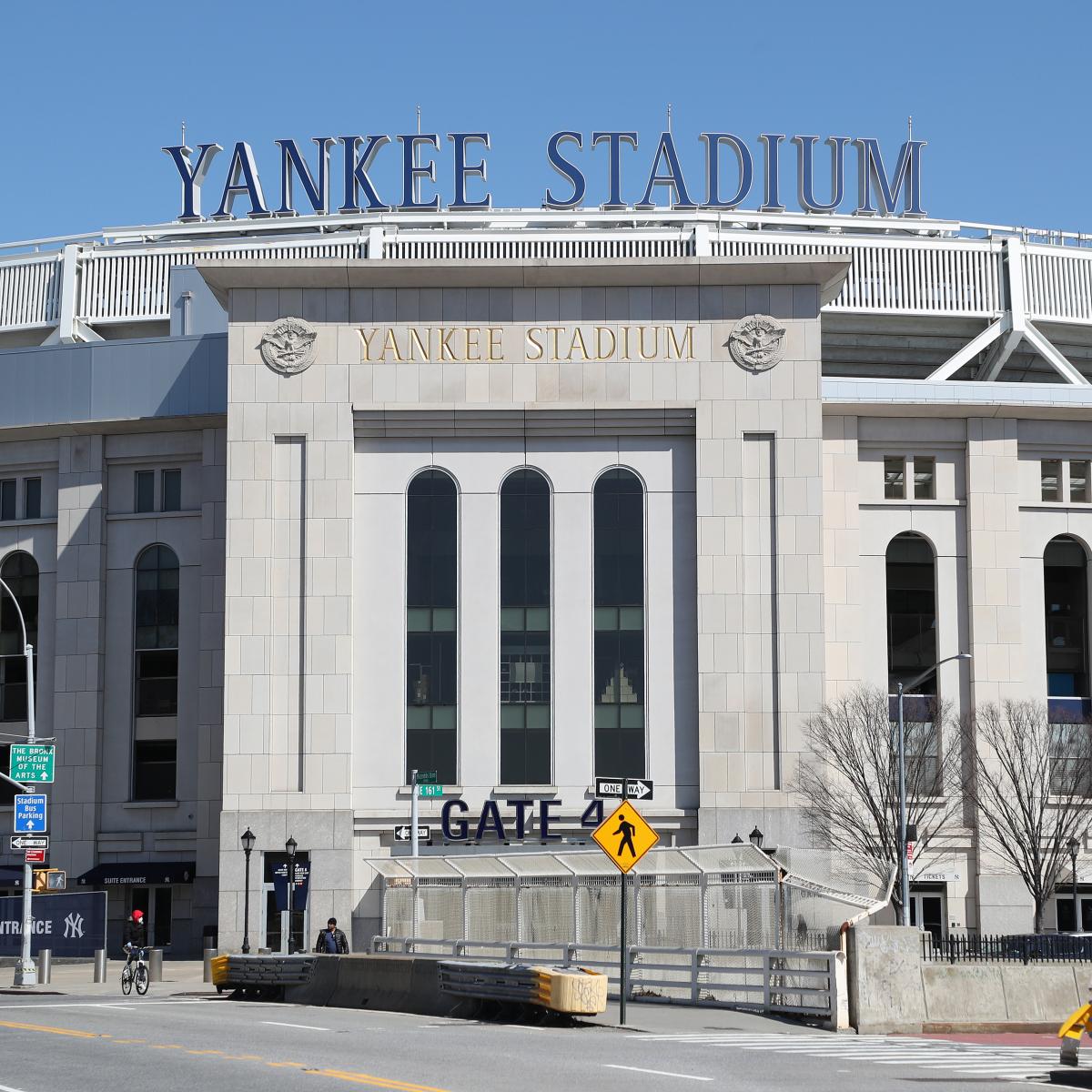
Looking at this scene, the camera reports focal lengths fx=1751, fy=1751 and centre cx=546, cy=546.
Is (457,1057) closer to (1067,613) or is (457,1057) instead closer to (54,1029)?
(54,1029)

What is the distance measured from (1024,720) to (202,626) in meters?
28.4

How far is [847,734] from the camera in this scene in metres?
53.9

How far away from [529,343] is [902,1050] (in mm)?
35174

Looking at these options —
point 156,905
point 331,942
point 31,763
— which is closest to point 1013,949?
point 331,942

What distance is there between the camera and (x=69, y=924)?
148 feet

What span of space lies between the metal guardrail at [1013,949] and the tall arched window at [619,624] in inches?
974

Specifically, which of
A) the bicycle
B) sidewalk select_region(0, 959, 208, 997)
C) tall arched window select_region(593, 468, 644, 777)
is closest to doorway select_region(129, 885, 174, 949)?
sidewalk select_region(0, 959, 208, 997)

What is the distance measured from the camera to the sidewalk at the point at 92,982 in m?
41.3

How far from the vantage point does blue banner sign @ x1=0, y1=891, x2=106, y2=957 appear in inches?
1756

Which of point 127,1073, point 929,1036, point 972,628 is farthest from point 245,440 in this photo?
point 127,1073

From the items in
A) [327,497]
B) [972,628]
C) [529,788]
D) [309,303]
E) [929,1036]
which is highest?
[309,303]

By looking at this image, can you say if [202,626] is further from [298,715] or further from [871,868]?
[871,868]

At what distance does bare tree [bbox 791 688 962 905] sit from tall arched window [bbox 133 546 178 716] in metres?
23.1

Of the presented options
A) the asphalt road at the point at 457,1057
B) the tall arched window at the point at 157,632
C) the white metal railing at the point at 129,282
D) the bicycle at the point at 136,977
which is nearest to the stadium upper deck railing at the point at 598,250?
the white metal railing at the point at 129,282
